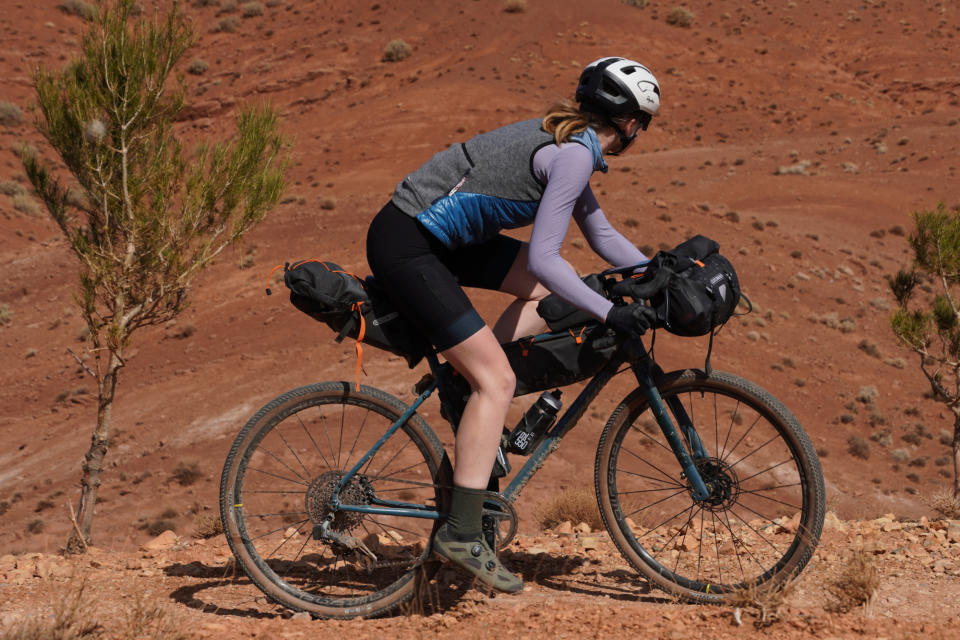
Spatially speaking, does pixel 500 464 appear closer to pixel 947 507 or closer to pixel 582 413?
pixel 582 413

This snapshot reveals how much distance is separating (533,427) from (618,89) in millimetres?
1486

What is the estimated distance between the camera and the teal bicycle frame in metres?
3.58

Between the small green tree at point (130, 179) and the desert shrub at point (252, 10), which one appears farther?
the desert shrub at point (252, 10)

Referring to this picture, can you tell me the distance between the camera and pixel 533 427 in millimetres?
3637

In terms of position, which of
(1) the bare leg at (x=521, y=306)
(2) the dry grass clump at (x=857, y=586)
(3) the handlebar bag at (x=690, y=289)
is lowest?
(2) the dry grass clump at (x=857, y=586)

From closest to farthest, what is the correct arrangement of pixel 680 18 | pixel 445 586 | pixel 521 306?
pixel 521 306
pixel 445 586
pixel 680 18

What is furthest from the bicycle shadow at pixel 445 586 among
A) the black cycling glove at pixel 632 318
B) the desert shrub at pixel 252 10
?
the desert shrub at pixel 252 10

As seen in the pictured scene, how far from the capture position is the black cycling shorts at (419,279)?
333cm

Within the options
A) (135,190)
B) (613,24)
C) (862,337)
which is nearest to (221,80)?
(613,24)

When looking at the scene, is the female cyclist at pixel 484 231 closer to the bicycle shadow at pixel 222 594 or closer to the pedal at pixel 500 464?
the pedal at pixel 500 464

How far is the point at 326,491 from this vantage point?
3760 millimetres

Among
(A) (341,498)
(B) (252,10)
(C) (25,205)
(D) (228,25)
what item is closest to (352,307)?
(A) (341,498)

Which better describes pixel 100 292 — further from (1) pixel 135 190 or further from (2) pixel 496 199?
(2) pixel 496 199

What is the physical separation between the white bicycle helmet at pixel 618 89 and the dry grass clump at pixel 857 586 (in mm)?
2070
